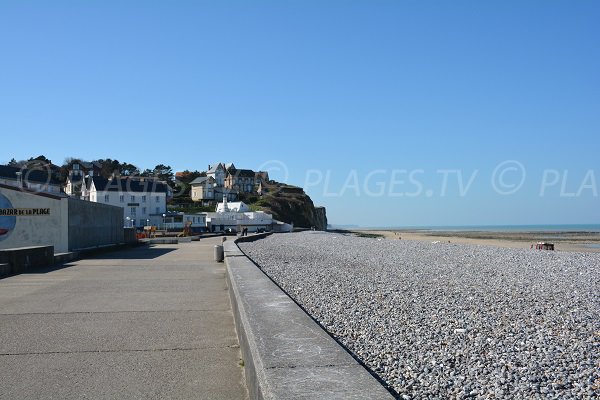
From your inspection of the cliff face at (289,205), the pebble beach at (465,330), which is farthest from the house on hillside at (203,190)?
the pebble beach at (465,330)

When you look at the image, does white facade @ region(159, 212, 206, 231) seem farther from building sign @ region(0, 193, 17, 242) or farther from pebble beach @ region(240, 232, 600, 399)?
pebble beach @ region(240, 232, 600, 399)

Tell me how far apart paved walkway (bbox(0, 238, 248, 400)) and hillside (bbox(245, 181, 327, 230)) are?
112 m

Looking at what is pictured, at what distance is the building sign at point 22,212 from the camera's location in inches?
979

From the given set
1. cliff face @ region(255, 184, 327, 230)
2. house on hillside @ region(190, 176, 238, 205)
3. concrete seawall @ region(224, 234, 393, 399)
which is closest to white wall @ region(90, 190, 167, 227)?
cliff face @ region(255, 184, 327, 230)

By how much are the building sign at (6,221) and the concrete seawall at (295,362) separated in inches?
862

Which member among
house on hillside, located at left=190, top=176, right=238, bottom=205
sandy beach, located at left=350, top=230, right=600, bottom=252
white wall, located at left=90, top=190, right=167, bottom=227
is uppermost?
house on hillside, located at left=190, top=176, right=238, bottom=205

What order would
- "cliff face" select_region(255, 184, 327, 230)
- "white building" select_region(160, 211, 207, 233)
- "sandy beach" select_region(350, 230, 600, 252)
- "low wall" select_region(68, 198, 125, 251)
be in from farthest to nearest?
1. "cliff face" select_region(255, 184, 327, 230)
2. "white building" select_region(160, 211, 207, 233)
3. "sandy beach" select_region(350, 230, 600, 252)
4. "low wall" select_region(68, 198, 125, 251)

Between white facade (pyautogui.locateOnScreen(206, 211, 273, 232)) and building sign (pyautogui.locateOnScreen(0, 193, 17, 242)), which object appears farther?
white facade (pyautogui.locateOnScreen(206, 211, 273, 232))

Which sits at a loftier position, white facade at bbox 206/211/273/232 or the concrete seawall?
white facade at bbox 206/211/273/232

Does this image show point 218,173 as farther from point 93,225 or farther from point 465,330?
point 465,330

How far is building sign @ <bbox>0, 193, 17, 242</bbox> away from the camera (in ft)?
81.3

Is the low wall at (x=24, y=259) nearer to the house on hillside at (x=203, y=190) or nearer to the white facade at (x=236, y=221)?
the white facade at (x=236, y=221)

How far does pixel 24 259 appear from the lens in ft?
53.7

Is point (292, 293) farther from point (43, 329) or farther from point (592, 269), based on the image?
point (592, 269)
